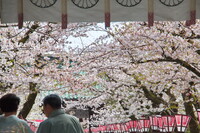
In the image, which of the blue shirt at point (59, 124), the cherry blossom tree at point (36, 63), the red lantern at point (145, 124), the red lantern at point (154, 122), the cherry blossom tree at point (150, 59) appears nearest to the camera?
the blue shirt at point (59, 124)

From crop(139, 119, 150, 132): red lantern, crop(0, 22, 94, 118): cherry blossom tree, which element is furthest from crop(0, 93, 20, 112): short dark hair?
crop(139, 119, 150, 132): red lantern

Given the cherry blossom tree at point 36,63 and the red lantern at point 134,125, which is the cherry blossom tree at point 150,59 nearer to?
the cherry blossom tree at point 36,63

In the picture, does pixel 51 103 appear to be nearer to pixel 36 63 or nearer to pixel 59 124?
pixel 59 124

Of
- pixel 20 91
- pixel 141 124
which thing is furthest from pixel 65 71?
pixel 141 124

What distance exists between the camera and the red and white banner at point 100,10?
14.7ft

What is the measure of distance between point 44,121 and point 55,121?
0.42 feet

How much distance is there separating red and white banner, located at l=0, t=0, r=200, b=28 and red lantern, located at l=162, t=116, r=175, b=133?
6799mm

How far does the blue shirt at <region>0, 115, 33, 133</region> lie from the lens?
4441 mm

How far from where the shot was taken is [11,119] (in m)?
4.50

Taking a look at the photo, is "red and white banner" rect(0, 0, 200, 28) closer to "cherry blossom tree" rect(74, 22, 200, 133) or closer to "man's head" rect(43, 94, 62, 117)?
"man's head" rect(43, 94, 62, 117)

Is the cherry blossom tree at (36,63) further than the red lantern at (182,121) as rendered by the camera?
Yes

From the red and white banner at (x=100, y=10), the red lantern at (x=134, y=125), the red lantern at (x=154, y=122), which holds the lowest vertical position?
the red lantern at (x=134, y=125)

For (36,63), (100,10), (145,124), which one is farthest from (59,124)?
(145,124)

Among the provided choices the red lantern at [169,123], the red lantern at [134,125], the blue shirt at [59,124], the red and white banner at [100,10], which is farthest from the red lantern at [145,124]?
the red and white banner at [100,10]
